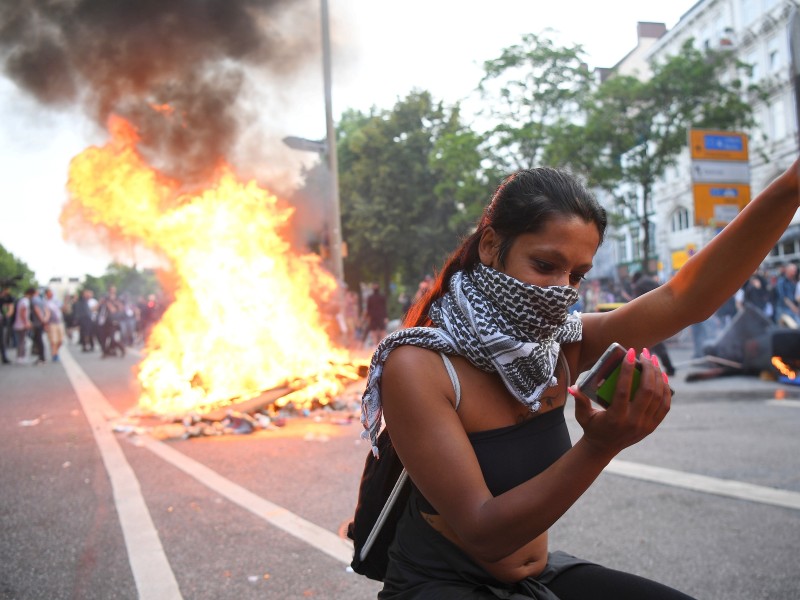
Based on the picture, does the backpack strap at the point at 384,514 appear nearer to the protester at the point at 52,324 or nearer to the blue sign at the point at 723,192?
the blue sign at the point at 723,192

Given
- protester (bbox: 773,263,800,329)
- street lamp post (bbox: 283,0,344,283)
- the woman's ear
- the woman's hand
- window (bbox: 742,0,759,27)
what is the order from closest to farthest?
1. the woman's hand
2. the woman's ear
3. street lamp post (bbox: 283,0,344,283)
4. protester (bbox: 773,263,800,329)
5. window (bbox: 742,0,759,27)

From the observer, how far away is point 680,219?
130ft

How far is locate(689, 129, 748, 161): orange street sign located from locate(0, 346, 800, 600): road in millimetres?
5884

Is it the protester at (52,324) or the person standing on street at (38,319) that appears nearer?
the person standing on street at (38,319)

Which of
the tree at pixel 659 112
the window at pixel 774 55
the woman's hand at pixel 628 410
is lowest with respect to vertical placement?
the woman's hand at pixel 628 410

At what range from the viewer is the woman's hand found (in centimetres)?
125

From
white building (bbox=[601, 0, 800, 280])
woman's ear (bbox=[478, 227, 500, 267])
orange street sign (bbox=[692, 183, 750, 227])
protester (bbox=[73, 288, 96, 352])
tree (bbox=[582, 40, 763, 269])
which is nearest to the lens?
woman's ear (bbox=[478, 227, 500, 267])

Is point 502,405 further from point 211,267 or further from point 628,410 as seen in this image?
point 211,267

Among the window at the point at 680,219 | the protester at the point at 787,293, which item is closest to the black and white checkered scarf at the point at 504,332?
the protester at the point at 787,293

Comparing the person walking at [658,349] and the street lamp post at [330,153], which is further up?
the street lamp post at [330,153]

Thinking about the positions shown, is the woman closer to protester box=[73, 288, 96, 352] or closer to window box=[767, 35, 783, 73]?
protester box=[73, 288, 96, 352]

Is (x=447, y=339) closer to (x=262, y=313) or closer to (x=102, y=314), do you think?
(x=262, y=313)

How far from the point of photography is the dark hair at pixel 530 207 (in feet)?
5.27

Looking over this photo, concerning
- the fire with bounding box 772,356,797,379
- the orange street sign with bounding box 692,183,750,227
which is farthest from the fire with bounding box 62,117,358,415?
the orange street sign with bounding box 692,183,750,227
